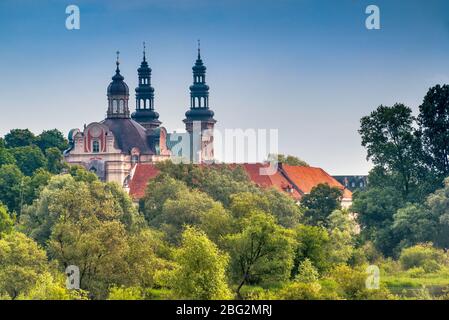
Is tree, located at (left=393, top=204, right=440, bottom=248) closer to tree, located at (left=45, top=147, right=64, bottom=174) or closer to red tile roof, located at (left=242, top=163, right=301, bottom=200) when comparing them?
red tile roof, located at (left=242, top=163, right=301, bottom=200)

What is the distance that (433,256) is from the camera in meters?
58.8

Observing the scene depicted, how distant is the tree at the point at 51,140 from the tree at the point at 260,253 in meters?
60.2

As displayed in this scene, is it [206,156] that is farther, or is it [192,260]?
[206,156]

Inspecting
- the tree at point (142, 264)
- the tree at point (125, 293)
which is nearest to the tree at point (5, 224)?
the tree at point (142, 264)

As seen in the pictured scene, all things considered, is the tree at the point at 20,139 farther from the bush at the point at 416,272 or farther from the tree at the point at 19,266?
the tree at the point at 19,266

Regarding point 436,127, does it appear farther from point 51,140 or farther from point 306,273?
point 51,140

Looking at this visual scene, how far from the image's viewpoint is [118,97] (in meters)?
113

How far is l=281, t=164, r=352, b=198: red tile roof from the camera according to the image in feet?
340

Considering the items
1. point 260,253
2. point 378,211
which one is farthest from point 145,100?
point 260,253

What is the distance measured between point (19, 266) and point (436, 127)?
2688 cm

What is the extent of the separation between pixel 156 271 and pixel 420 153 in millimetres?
25535

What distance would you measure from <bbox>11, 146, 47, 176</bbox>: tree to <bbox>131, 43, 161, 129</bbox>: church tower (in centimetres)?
1816
